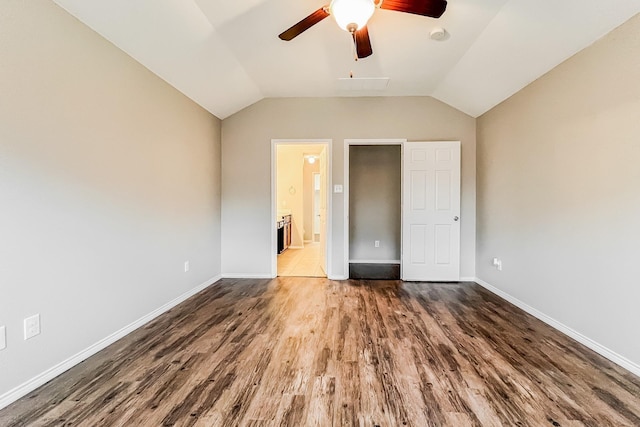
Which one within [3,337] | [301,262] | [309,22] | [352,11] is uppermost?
[309,22]

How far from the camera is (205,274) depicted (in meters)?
3.83

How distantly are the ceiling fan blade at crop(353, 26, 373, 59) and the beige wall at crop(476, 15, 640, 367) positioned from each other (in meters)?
1.74

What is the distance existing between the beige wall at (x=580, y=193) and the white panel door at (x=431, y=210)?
69 centimetres

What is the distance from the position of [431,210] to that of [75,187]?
3938mm

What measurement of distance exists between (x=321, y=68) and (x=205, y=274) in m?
3.02

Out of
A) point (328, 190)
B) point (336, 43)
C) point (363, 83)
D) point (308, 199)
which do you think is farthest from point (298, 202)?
point (336, 43)

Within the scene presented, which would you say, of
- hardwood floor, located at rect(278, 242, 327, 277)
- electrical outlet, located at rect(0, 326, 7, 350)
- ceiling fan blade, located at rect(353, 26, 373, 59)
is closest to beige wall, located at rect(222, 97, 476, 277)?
hardwood floor, located at rect(278, 242, 327, 277)

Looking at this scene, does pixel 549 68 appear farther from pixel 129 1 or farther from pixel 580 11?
pixel 129 1

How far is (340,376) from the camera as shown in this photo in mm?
1840

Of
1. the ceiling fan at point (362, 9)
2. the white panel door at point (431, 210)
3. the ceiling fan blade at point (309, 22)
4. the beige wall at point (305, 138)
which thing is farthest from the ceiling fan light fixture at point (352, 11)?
the white panel door at point (431, 210)

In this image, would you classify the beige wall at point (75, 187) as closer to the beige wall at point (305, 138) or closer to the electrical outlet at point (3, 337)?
the electrical outlet at point (3, 337)

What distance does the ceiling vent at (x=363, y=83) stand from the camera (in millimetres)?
3533

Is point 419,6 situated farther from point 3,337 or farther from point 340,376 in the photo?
point 3,337

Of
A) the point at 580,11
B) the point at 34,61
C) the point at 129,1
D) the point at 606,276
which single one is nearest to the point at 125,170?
the point at 34,61
